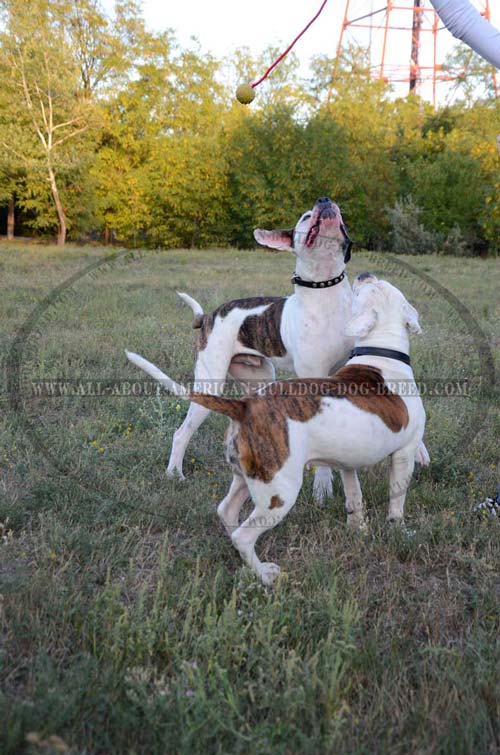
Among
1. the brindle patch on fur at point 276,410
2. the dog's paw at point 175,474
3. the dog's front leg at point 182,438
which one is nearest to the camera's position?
the brindle patch on fur at point 276,410

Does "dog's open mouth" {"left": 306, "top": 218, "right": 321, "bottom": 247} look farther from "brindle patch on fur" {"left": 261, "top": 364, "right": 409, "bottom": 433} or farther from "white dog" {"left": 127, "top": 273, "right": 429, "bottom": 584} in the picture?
"brindle patch on fur" {"left": 261, "top": 364, "right": 409, "bottom": 433}

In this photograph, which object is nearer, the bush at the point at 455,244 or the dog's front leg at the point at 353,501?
the dog's front leg at the point at 353,501

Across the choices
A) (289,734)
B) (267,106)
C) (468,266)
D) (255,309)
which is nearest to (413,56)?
(267,106)

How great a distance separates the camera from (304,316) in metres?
3.71

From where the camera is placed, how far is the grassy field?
2.02 meters

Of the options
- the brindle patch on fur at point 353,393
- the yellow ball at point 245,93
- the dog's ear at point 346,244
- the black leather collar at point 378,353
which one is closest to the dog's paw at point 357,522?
the brindle patch on fur at point 353,393

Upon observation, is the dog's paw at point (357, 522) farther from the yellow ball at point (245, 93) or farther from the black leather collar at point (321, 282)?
the yellow ball at point (245, 93)

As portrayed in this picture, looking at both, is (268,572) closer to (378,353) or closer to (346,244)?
(378,353)

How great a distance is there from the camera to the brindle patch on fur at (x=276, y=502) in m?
2.81

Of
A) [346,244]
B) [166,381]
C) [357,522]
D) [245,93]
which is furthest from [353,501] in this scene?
[245,93]

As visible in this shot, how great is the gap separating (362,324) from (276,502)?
1.11 metres

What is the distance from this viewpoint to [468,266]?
17.7m

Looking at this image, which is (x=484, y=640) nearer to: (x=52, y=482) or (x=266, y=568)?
(x=266, y=568)

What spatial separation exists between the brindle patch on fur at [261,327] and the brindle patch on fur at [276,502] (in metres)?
1.34
